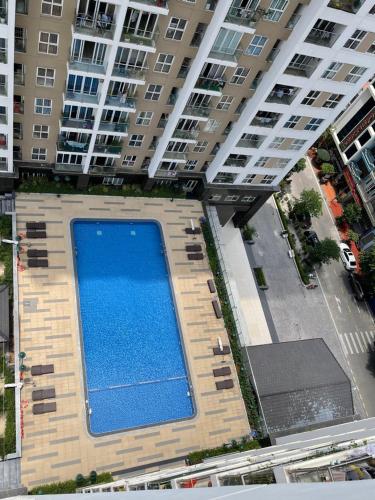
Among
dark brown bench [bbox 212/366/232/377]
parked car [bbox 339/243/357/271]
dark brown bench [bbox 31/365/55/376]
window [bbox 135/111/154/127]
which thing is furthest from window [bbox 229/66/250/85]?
parked car [bbox 339/243/357/271]

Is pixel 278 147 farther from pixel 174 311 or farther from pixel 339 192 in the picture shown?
pixel 339 192

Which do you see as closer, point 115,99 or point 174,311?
point 115,99

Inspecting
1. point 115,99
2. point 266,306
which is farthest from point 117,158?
point 266,306

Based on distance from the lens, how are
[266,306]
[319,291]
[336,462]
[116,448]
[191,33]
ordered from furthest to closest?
[319,291] → [266,306] → [116,448] → [191,33] → [336,462]

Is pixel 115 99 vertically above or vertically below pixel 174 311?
above

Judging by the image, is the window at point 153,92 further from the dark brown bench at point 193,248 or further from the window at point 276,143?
the dark brown bench at point 193,248

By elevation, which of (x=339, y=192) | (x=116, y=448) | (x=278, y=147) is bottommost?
(x=116, y=448)

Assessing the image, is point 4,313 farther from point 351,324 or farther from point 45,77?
point 351,324

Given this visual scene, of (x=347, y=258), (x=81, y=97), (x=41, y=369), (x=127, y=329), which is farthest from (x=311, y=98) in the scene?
(x=41, y=369)
